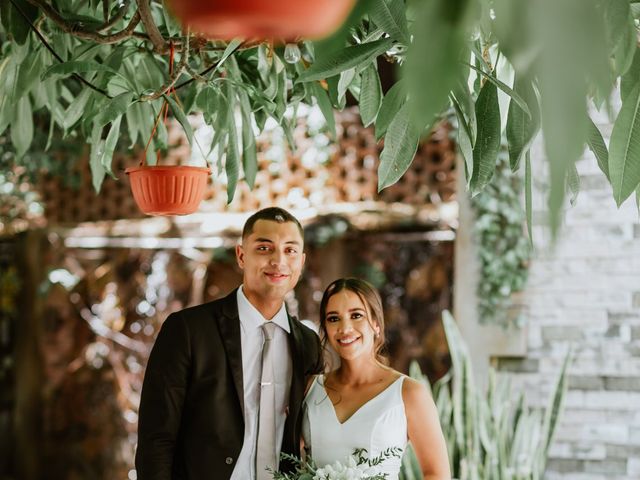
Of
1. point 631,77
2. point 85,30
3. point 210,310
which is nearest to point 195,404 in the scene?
point 210,310

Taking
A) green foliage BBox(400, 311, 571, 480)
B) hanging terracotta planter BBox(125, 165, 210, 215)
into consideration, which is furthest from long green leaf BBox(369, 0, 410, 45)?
green foliage BBox(400, 311, 571, 480)

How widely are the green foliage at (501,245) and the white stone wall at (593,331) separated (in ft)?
0.32

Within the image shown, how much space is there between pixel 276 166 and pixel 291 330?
10.4 feet

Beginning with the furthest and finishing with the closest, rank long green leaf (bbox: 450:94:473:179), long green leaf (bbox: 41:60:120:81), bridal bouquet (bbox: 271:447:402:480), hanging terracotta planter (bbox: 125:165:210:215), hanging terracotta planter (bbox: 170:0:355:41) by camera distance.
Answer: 1. hanging terracotta planter (bbox: 125:165:210:215)
2. bridal bouquet (bbox: 271:447:402:480)
3. long green leaf (bbox: 41:60:120:81)
4. long green leaf (bbox: 450:94:473:179)
5. hanging terracotta planter (bbox: 170:0:355:41)

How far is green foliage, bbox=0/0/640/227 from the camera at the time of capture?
0.53 metres

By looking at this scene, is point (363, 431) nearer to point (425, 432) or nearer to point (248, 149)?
point (425, 432)

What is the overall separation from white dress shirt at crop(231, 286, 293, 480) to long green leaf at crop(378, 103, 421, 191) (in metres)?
1.26

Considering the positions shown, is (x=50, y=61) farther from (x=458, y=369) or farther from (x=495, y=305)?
(x=495, y=305)

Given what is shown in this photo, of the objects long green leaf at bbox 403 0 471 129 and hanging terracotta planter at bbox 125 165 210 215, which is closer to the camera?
long green leaf at bbox 403 0 471 129

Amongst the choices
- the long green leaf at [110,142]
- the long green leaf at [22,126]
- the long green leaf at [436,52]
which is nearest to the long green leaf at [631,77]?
the long green leaf at [436,52]

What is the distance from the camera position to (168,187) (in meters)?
2.42

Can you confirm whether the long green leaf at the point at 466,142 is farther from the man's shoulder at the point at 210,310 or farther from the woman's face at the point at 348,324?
the man's shoulder at the point at 210,310

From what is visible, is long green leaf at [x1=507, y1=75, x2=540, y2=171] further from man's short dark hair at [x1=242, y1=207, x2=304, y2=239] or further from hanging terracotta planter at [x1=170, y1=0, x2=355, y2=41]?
man's short dark hair at [x1=242, y1=207, x2=304, y2=239]

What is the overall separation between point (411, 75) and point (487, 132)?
90cm
